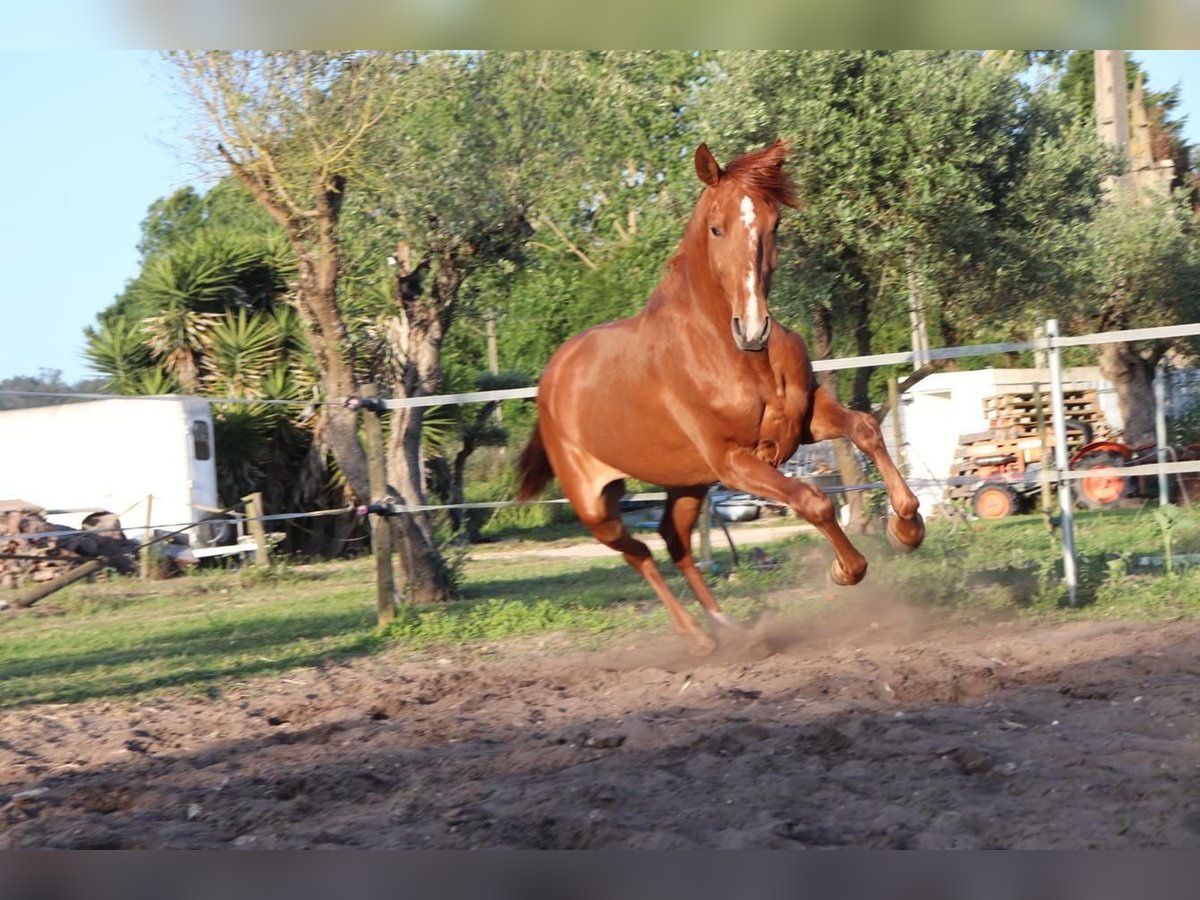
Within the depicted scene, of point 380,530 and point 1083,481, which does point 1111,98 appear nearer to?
point 1083,481

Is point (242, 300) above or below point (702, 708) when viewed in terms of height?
above

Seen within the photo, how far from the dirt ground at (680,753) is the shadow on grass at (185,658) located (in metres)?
0.61

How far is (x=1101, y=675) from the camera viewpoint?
513cm

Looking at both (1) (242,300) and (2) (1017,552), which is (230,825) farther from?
(1) (242,300)

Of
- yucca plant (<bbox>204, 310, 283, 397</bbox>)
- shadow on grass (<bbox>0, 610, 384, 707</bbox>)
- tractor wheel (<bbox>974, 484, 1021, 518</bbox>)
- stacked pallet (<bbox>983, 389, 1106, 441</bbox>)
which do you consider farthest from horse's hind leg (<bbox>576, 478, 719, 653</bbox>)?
stacked pallet (<bbox>983, 389, 1106, 441</bbox>)

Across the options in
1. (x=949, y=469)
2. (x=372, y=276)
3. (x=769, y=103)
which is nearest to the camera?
(x=769, y=103)

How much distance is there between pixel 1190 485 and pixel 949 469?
5.01 m

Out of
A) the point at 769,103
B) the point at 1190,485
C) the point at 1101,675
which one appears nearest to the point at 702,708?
the point at 1101,675

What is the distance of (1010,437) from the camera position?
62.6 feet

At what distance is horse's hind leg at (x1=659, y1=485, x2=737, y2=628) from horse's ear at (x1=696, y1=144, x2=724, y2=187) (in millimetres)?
1856

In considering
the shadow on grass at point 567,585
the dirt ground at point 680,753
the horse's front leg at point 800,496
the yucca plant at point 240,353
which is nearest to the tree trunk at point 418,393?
the shadow on grass at point 567,585

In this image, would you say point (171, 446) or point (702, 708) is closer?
point (702, 708)

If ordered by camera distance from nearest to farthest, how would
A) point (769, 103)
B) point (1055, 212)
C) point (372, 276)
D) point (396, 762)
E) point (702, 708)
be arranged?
point (396, 762) < point (702, 708) < point (769, 103) < point (1055, 212) < point (372, 276)

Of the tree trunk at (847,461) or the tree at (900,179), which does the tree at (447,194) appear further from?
the tree trunk at (847,461)
